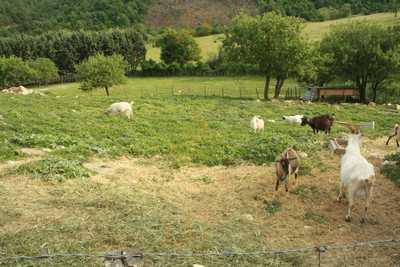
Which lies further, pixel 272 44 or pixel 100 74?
pixel 100 74

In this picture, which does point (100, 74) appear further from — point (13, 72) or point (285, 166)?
point (285, 166)

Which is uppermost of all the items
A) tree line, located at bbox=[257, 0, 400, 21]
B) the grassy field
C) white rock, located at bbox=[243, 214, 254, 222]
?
tree line, located at bbox=[257, 0, 400, 21]

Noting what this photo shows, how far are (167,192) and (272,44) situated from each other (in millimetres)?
27931

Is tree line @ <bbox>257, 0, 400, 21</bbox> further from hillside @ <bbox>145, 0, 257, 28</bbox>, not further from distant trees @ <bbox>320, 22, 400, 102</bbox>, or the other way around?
distant trees @ <bbox>320, 22, 400, 102</bbox>

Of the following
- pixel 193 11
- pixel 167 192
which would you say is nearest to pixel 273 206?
pixel 167 192

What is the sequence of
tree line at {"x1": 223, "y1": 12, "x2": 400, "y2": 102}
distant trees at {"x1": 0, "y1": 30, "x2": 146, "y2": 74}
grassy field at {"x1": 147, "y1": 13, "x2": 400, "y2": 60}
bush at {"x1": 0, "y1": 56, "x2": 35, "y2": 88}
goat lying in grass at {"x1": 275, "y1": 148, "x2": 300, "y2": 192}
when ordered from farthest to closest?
grassy field at {"x1": 147, "y1": 13, "x2": 400, "y2": 60}
distant trees at {"x1": 0, "y1": 30, "x2": 146, "y2": 74}
bush at {"x1": 0, "y1": 56, "x2": 35, "y2": 88}
tree line at {"x1": 223, "y1": 12, "x2": 400, "y2": 102}
goat lying in grass at {"x1": 275, "y1": 148, "x2": 300, "y2": 192}

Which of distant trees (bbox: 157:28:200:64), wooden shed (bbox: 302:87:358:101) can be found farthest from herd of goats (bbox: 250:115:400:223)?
distant trees (bbox: 157:28:200:64)

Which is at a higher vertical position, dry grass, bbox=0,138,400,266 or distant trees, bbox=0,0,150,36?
distant trees, bbox=0,0,150,36

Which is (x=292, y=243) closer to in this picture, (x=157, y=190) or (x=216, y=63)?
(x=157, y=190)

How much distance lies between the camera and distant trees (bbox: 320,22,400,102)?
3891 cm

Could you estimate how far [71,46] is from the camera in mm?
86562

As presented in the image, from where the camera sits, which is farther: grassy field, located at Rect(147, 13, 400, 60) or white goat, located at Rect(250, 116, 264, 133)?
grassy field, located at Rect(147, 13, 400, 60)

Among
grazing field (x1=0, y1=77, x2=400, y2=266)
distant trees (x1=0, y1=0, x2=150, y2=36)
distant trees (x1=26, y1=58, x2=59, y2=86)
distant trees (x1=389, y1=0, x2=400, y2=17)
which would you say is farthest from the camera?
distant trees (x1=0, y1=0, x2=150, y2=36)

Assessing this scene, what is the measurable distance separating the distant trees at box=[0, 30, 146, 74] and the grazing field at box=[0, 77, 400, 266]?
68.7 meters
